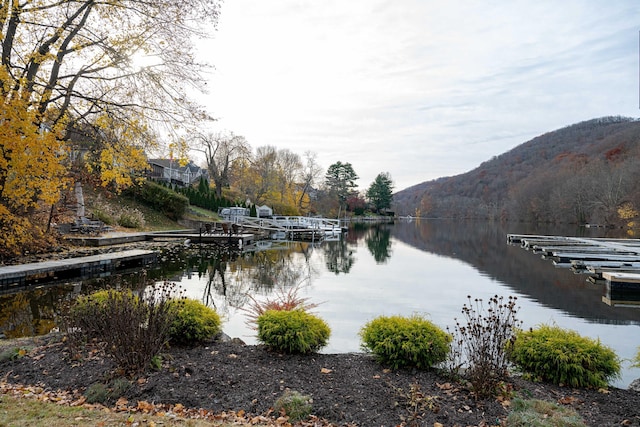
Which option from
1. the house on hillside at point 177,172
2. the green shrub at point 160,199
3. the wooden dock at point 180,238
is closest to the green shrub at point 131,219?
the wooden dock at point 180,238

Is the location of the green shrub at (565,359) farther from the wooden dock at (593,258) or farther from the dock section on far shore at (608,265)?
the wooden dock at (593,258)

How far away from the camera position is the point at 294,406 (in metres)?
3.54

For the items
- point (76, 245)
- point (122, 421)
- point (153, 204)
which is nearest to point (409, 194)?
point (153, 204)

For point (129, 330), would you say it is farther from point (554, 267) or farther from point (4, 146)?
point (554, 267)

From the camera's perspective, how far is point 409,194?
166 m

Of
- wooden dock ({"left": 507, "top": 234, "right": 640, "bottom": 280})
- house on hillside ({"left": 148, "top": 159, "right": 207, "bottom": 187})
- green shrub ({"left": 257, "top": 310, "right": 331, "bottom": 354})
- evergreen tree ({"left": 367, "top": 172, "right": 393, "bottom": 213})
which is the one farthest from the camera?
evergreen tree ({"left": 367, "top": 172, "right": 393, "bottom": 213})

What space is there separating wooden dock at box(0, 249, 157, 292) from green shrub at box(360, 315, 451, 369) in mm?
9061

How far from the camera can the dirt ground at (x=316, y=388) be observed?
3.54m

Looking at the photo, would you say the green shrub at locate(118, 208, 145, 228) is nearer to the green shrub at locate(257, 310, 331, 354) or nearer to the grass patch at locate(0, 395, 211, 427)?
the green shrub at locate(257, 310, 331, 354)

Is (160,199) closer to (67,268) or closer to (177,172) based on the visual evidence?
(67,268)

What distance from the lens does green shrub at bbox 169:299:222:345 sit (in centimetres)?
505

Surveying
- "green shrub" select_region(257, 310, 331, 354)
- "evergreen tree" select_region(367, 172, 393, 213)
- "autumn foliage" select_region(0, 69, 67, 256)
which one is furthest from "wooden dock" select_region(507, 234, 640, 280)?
"evergreen tree" select_region(367, 172, 393, 213)

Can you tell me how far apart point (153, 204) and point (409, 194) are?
477 feet

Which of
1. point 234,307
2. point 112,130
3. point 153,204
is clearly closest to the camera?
point 234,307
